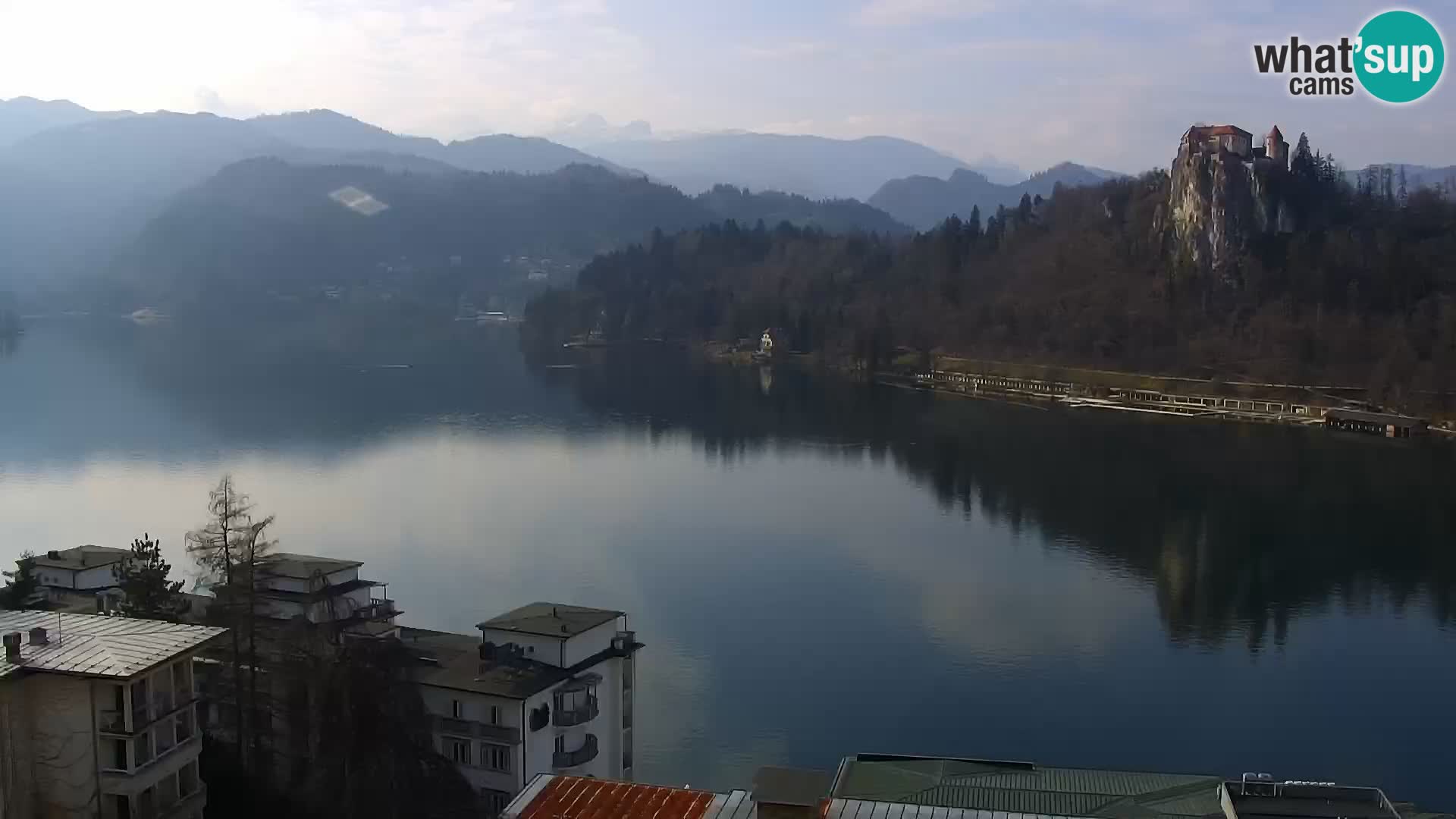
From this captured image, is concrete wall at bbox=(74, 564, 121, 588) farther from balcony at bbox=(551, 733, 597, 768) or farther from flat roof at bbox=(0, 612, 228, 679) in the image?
balcony at bbox=(551, 733, 597, 768)

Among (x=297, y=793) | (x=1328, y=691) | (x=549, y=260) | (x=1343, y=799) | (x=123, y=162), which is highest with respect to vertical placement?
(x=123, y=162)

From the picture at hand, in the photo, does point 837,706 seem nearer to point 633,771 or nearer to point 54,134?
point 633,771

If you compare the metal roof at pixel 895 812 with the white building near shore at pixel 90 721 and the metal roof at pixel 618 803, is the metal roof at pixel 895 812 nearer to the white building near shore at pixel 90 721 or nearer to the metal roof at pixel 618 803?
the metal roof at pixel 618 803

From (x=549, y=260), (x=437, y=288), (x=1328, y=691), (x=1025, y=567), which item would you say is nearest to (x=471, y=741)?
(x=1328, y=691)

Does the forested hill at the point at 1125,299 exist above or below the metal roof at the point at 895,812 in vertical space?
above

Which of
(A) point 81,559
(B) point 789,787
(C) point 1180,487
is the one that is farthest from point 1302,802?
(C) point 1180,487

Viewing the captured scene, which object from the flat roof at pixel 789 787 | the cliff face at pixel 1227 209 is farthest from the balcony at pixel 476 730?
the cliff face at pixel 1227 209

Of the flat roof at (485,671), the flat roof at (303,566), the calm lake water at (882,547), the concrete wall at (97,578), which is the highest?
the flat roof at (303,566)
